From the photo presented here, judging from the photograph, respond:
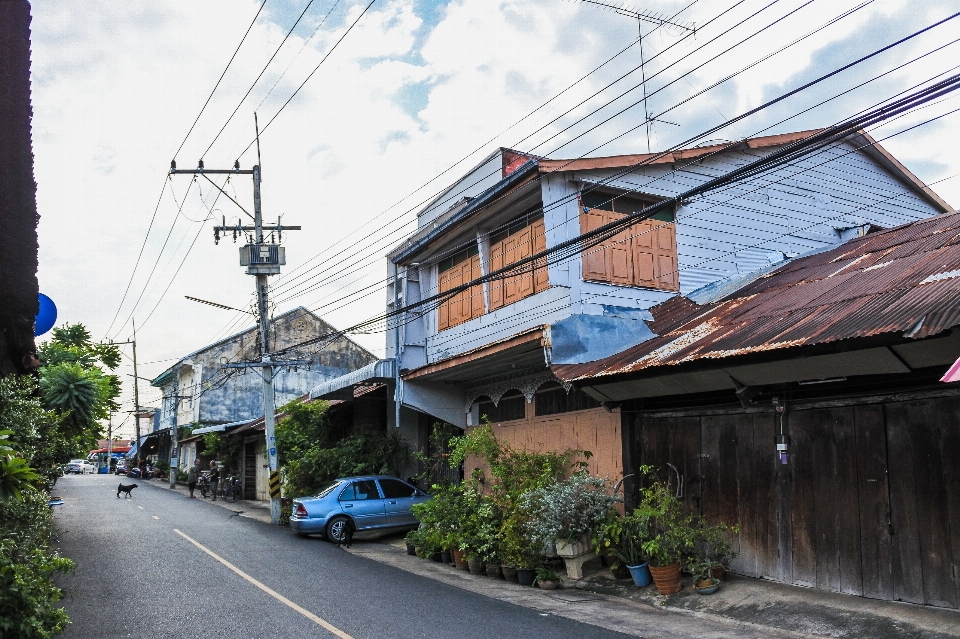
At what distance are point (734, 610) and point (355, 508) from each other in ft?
33.8

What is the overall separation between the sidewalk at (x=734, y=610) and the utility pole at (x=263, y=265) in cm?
1249

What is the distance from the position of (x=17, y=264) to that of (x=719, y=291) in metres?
11.7

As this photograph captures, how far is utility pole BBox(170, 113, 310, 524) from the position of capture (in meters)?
22.5

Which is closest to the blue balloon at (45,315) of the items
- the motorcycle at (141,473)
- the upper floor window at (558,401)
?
the upper floor window at (558,401)

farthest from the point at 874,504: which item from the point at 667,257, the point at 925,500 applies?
the point at 667,257

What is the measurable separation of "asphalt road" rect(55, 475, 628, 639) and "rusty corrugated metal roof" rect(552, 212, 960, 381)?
3783mm

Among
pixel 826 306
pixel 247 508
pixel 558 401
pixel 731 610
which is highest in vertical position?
pixel 826 306

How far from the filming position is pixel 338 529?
17.1 metres

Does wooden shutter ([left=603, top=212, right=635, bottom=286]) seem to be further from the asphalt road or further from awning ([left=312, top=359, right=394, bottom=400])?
the asphalt road

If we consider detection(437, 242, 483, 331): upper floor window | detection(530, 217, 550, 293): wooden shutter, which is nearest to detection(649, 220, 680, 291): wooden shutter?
detection(530, 217, 550, 293): wooden shutter

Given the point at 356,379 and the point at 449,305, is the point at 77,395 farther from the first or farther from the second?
the point at 449,305

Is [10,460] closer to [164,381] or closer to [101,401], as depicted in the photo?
[101,401]

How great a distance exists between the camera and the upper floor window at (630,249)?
14.1 m

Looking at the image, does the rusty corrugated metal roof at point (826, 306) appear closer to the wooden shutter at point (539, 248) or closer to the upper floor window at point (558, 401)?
the upper floor window at point (558, 401)
